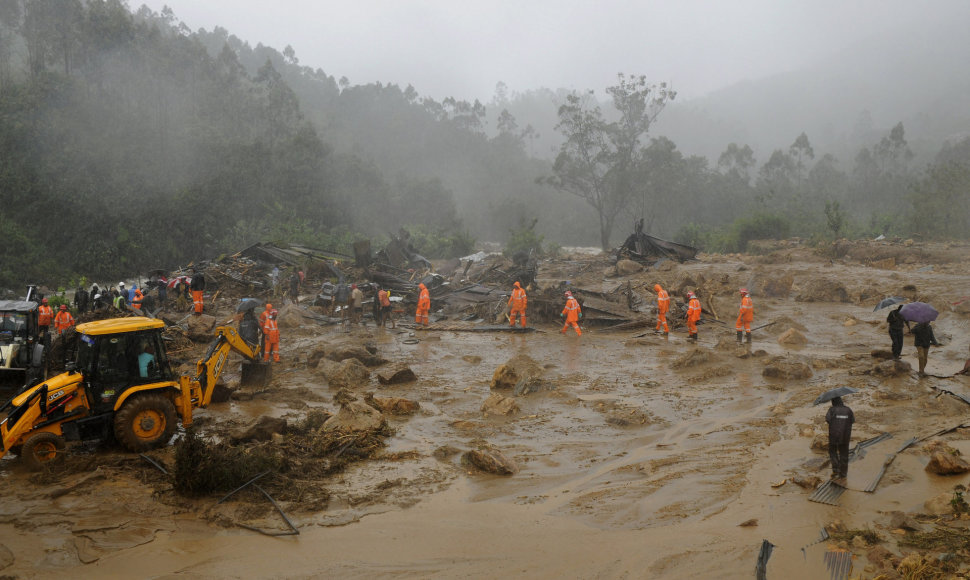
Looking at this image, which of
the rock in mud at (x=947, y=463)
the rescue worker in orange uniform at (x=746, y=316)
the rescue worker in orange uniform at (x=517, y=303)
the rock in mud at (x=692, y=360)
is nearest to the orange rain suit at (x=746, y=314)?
the rescue worker in orange uniform at (x=746, y=316)

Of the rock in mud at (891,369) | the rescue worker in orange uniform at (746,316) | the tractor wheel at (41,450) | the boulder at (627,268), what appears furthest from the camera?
the boulder at (627,268)

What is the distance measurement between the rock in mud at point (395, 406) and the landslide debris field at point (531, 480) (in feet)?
0.09

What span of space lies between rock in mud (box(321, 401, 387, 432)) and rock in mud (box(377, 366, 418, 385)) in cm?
292

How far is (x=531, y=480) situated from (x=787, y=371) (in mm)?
6732

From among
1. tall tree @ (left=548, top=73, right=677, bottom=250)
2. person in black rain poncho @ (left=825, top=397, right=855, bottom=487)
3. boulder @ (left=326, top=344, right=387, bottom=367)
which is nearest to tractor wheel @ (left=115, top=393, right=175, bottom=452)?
boulder @ (left=326, top=344, right=387, bottom=367)

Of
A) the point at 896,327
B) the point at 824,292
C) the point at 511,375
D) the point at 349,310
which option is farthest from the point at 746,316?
the point at 349,310

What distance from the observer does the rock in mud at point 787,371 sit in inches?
467

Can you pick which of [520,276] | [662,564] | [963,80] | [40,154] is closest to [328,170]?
[40,154]

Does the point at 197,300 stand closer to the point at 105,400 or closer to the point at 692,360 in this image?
the point at 105,400

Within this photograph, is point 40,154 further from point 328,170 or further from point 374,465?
point 374,465

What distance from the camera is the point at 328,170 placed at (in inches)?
1923

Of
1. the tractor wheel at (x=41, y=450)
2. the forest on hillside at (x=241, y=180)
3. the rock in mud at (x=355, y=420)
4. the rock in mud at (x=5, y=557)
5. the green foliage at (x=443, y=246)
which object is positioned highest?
the forest on hillside at (x=241, y=180)

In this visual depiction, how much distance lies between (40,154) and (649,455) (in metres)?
37.0

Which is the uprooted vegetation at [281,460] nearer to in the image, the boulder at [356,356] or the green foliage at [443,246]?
the boulder at [356,356]
